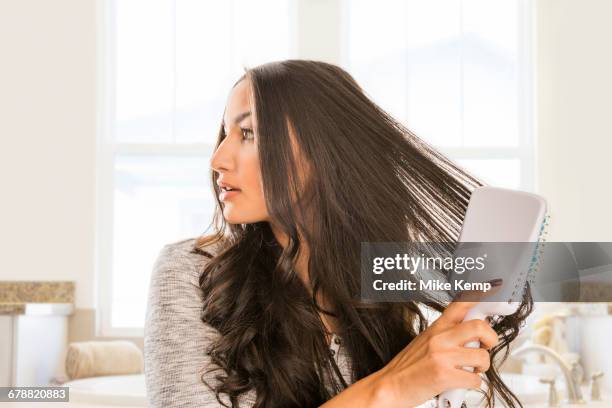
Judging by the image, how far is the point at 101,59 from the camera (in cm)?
311

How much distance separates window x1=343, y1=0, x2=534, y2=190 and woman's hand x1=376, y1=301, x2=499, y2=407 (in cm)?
234

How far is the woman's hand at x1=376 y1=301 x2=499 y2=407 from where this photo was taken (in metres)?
0.79

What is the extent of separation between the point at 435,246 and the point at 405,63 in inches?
88.5

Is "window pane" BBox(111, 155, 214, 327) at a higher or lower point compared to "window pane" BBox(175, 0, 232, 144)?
lower

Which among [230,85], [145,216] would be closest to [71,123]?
[145,216]

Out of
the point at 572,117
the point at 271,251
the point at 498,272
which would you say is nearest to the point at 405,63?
the point at 572,117

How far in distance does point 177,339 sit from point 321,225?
0.24 metres

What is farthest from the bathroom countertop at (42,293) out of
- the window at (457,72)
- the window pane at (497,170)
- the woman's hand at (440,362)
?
the woman's hand at (440,362)

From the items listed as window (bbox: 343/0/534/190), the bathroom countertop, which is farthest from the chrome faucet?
the bathroom countertop

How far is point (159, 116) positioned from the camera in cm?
316

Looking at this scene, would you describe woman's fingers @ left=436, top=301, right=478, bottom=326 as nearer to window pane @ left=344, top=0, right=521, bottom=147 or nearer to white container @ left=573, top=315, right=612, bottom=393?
white container @ left=573, top=315, right=612, bottom=393

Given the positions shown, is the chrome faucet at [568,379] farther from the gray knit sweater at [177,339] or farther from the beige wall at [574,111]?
the gray knit sweater at [177,339]

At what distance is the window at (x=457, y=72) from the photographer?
3.13 m

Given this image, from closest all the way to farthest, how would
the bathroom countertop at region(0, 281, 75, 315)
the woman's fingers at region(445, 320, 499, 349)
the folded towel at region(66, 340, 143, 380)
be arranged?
the woman's fingers at region(445, 320, 499, 349)
the folded towel at region(66, 340, 143, 380)
the bathroom countertop at region(0, 281, 75, 315)
